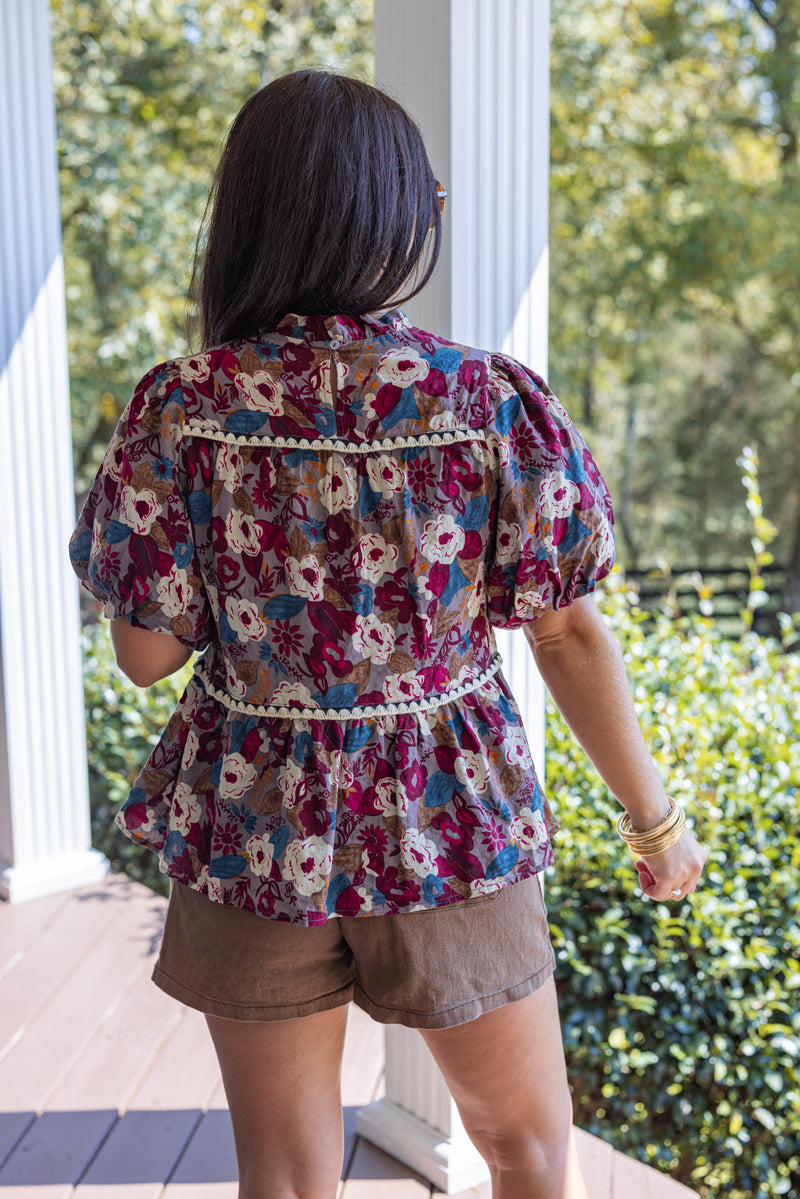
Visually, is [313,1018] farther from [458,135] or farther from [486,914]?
[458,135]

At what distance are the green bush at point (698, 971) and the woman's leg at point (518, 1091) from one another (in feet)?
3.54

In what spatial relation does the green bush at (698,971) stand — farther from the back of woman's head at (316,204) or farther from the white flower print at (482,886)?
the back of woman's head at (316,204)

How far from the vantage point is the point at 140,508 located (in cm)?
101

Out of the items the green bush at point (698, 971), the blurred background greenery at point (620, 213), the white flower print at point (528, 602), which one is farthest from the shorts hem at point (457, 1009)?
the blurred background greenery at point (620, 213)

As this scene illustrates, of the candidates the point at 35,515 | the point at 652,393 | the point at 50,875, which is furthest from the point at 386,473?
the point at 652,393

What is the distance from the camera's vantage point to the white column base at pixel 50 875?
9.89ft

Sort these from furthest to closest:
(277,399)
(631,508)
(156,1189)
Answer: (631,508)
(156,1189)
(277,399)

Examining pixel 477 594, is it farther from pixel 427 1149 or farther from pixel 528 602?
pixel 427 1149

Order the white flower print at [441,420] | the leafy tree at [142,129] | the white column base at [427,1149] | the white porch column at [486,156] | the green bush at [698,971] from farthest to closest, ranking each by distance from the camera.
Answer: the leafy tree at [142,129] → the green bush at [698,971] → the white column base at [427,1149] → the white porch column at [486,156] → the white flower print at [441,420]

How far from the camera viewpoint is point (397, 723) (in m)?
1.04

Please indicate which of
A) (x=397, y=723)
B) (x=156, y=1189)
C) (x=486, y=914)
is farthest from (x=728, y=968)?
(x=397, y=723)

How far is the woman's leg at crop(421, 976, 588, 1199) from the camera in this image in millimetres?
1075

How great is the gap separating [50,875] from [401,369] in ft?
8.11

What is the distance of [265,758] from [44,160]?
7.68 feet
